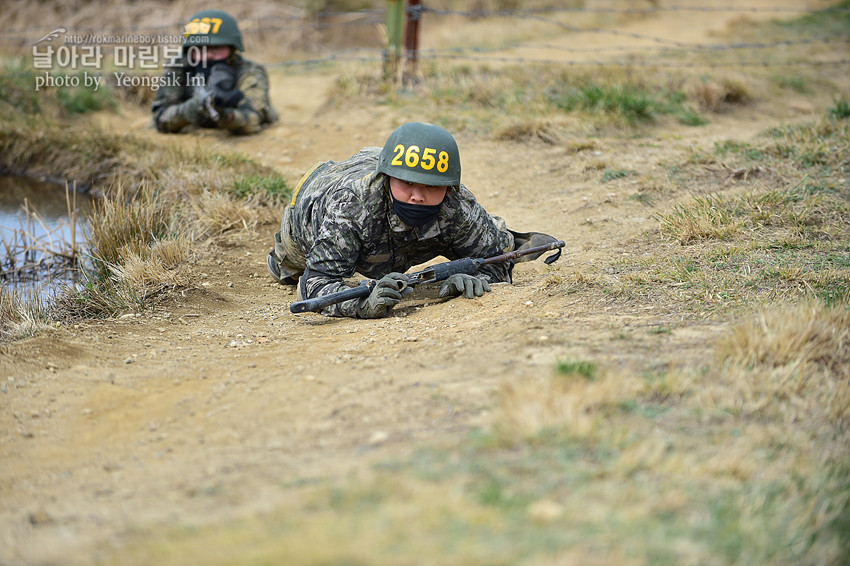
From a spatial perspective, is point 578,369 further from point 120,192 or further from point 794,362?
point 120,192

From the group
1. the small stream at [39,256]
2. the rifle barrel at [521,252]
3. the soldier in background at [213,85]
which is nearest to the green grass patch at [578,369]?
the rifle barrel at [521,252]

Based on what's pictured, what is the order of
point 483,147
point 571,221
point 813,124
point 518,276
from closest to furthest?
point 518,276
point 571,221
point 813,124
point 483,147

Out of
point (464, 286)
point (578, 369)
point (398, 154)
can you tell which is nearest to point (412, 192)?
point (398, 154)

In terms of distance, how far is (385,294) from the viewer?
4375 millimetres

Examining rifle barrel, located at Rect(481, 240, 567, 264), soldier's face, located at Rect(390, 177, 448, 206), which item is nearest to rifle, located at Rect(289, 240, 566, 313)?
rifle barrel, located at Rect(481, 240, 567, 264)

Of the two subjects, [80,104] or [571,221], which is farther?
[80,104]

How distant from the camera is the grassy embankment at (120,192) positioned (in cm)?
507

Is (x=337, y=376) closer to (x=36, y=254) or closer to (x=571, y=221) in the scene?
(x=571, y=221)

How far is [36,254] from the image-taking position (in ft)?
21.1

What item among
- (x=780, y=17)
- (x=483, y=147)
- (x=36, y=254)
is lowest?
(x=36, y=254)

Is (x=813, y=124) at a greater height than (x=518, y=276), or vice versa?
(x=813, y=124)

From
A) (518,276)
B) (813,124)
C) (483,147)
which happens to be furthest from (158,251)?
(813,124)

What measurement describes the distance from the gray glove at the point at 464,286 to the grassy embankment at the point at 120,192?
1825 mm

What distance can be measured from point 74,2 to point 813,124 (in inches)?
510
